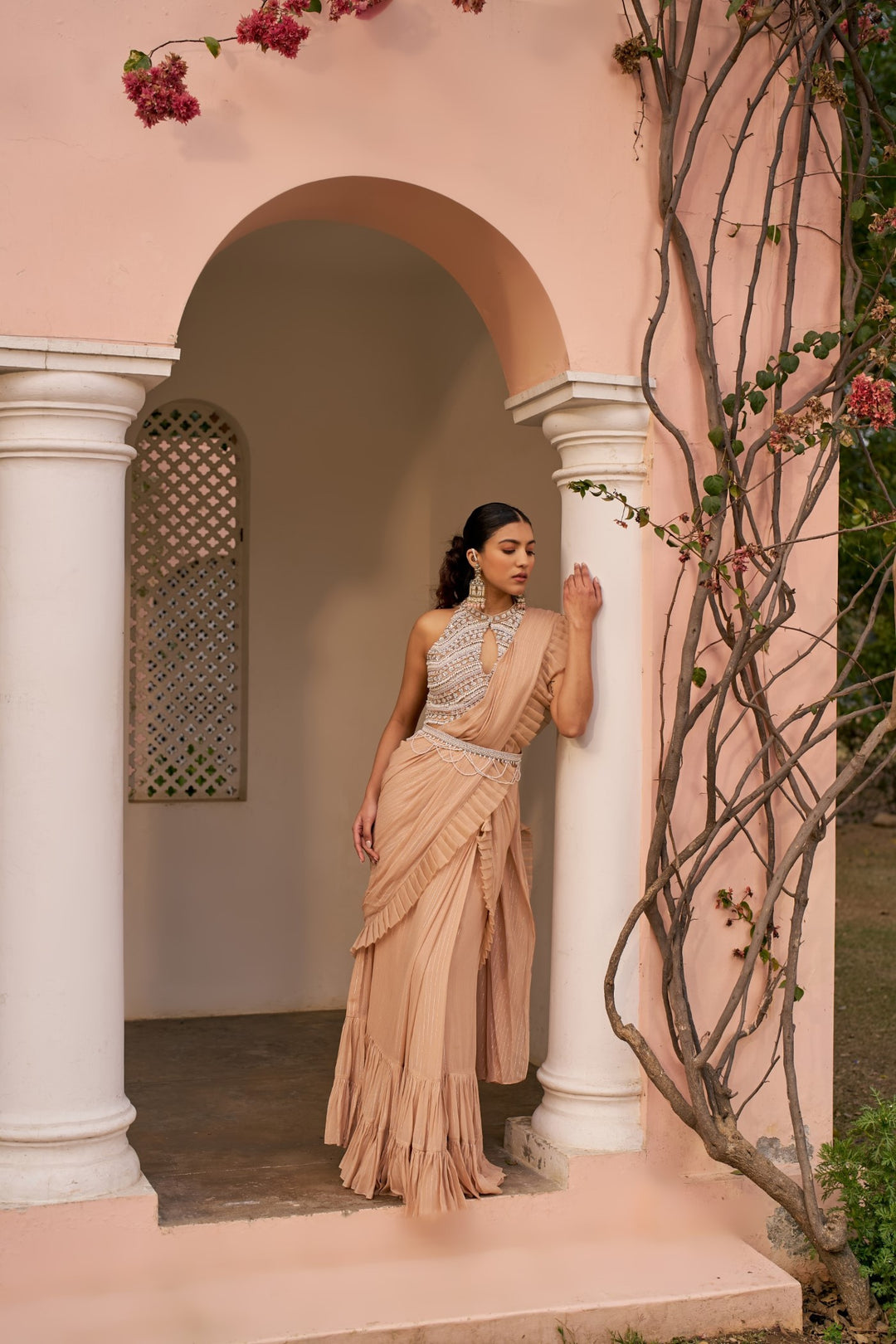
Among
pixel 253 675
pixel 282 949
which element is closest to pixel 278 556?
pixel 253 675

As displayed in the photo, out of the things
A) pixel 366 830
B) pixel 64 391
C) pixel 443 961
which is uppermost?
pixel 64 391

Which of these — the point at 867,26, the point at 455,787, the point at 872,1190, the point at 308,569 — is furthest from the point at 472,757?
the point at 308,569

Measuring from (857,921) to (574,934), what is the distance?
6605 millimetres

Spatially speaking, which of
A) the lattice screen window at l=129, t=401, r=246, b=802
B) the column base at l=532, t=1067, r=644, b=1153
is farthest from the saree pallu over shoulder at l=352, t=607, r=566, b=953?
the lattice screen window at l=129, t=401, r=246, b=802

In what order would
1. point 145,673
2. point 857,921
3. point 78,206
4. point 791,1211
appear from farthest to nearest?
point 857,921, point 145,673, point 791,1211, point 78,206

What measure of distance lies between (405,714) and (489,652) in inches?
14.1

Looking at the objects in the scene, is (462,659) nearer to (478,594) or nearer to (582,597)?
(478,594)

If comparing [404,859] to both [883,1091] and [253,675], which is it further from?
[883,1091]

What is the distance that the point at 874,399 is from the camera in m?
3.62

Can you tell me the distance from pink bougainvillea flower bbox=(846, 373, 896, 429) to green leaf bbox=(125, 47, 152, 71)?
6.14 feet

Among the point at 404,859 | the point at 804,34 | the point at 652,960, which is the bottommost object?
the point at 652,960

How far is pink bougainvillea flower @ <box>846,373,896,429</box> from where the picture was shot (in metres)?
3.61

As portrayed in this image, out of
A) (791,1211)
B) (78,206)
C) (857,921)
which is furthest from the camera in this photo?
(857,921)

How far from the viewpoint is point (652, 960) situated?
394 cm
